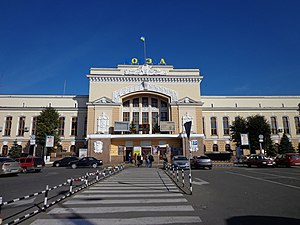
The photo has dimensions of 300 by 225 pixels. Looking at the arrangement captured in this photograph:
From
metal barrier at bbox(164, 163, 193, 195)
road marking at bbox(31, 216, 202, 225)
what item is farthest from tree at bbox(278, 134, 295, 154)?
road marking at bbox(31, 216, 202, 225)

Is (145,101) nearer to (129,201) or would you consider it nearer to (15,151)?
(15,151)

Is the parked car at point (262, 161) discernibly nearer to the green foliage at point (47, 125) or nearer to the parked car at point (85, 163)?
the parked car at point (85, 163)

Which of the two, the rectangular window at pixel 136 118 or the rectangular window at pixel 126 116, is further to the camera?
the rectangular window at pixel 136 118

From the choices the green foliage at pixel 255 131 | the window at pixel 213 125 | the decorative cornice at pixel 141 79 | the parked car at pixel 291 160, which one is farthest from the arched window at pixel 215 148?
the parked car at pixel 291 160

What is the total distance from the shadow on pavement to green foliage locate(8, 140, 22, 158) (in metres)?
45.1

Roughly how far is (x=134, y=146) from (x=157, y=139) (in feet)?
14.8

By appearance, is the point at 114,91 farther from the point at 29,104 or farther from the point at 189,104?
the point at 29,104

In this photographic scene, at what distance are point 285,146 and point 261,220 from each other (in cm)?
4574

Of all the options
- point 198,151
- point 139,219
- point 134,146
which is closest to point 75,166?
point 134,146

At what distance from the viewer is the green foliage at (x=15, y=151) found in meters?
41.6

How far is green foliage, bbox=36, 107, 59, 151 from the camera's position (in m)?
40.4

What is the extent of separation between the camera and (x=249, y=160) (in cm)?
2761

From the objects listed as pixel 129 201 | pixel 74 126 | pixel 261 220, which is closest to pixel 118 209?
pixel 129 201

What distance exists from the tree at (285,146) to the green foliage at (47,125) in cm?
4397
